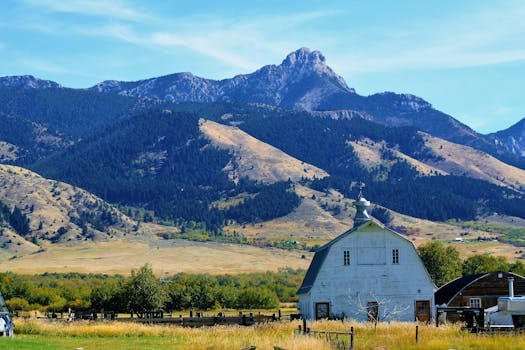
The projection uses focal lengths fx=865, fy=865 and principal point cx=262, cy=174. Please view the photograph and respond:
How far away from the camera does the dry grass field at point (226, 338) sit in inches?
1283

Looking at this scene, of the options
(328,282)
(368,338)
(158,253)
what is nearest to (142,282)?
(328,282)

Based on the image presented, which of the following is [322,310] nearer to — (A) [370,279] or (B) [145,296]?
(A) [370,279]

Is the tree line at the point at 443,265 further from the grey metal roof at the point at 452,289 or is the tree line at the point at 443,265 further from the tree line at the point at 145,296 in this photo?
the tree line at the point at 145,296

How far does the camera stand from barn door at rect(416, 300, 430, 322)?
59241 mm

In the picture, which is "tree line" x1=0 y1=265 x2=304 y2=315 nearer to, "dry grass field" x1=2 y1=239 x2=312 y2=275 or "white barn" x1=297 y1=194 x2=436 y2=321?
"white barn" x1=297 y1=194 x2=436 y2=321

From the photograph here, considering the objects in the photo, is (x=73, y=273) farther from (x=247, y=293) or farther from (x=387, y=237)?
(x=387, y=237)

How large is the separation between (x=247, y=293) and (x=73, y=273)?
65.4 m

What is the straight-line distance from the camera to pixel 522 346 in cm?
3112

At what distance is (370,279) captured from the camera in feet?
194

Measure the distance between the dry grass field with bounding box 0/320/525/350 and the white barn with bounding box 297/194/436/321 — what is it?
12.5 m

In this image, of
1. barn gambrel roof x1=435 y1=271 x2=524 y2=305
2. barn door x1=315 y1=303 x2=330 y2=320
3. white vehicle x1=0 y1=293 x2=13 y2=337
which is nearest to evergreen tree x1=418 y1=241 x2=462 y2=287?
barn gambrel roof x1=435 y1=271 x2=524 y2=305

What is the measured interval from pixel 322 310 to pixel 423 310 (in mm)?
7046

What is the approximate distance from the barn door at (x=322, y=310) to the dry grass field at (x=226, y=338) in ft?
40.3

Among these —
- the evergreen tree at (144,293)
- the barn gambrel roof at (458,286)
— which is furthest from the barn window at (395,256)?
the evergreen tree at (144,293)
